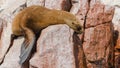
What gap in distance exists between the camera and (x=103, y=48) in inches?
276

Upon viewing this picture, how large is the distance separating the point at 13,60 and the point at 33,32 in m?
0.48

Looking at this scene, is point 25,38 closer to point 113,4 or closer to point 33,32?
point 33,32

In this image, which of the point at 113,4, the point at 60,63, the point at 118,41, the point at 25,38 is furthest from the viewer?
the point at 113,4

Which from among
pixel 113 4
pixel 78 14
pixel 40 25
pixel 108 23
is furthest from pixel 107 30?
pixel 40 25

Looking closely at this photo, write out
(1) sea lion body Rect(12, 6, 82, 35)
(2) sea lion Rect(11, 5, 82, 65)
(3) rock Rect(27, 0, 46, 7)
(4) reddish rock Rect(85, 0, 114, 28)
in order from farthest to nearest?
(3) rock Rect(27, 0, 46, 7) < (4) reddish rock Rect(85, 0, 114, 28) < (1) sea lion body Rect(12, 6, 82, 35) < (2) sea lion Rect(11, 5, 82, 65)

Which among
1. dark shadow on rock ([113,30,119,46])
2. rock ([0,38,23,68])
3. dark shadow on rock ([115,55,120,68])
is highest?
rock ([0,38,23,68])

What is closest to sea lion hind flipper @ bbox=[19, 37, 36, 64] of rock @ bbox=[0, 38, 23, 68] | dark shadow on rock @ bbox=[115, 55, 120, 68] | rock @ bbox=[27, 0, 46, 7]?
rock @ bbox=[0, 38, 23, 68]

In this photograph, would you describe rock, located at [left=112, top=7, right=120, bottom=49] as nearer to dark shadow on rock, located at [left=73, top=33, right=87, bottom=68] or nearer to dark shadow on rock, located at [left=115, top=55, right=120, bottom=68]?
dark shadow on rock, located at [left=115, top=55, right=120, bottom=68]

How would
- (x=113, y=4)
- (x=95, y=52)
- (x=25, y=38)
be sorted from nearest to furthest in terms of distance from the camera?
(x=25, y=38) < (x=95, y=52) < (x=113, y=4)

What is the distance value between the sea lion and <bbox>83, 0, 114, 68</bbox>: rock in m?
1.41

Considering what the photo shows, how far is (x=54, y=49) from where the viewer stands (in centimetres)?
526

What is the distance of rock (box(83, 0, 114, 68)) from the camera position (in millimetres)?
6953

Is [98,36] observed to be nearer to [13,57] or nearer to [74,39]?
[74,39]

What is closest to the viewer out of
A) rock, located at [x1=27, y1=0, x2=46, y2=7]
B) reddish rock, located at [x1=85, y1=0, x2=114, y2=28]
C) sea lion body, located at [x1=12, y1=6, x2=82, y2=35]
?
sea lion body, located at [x1=12, y1=6, x2=82, y2=35]
